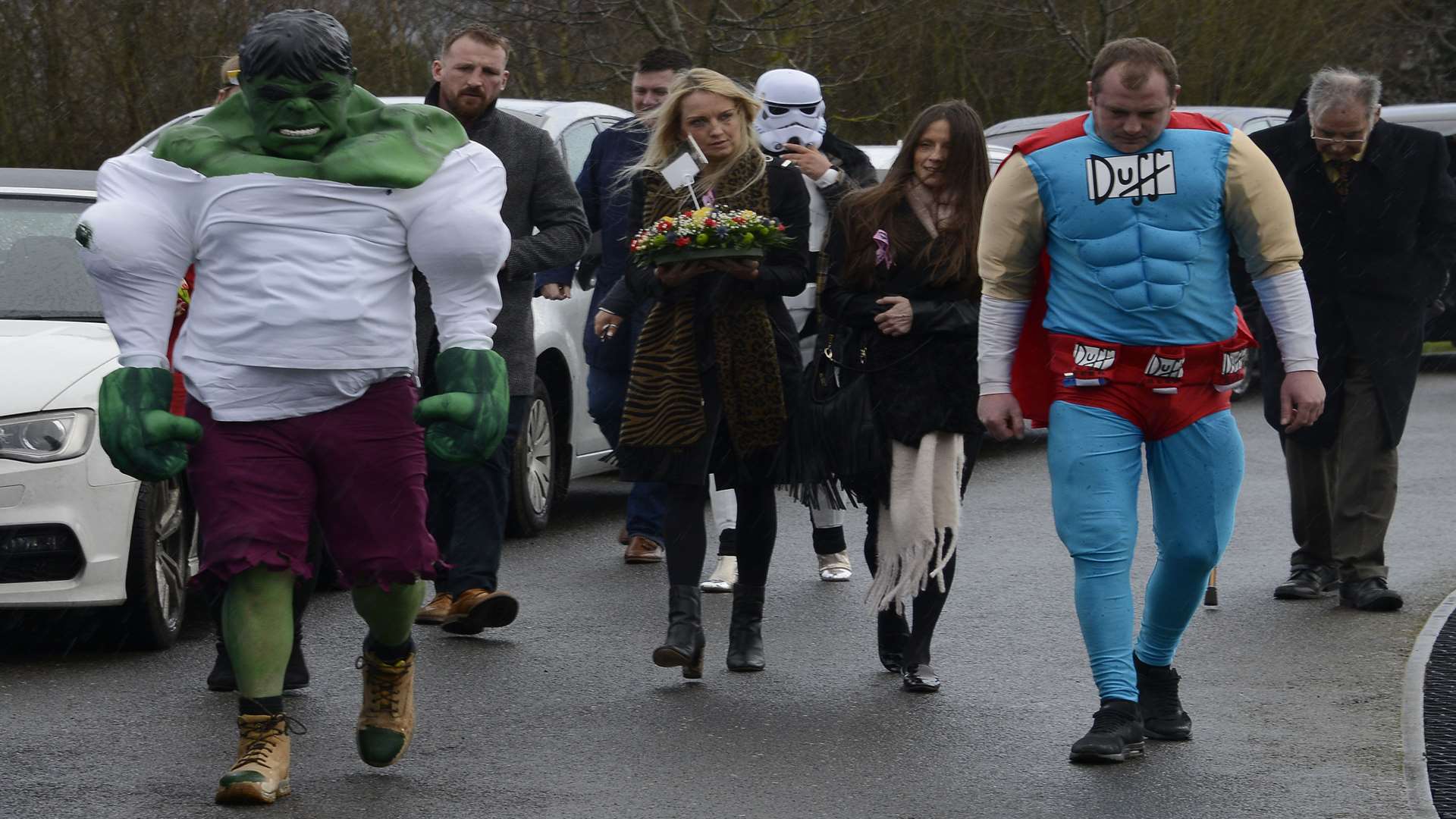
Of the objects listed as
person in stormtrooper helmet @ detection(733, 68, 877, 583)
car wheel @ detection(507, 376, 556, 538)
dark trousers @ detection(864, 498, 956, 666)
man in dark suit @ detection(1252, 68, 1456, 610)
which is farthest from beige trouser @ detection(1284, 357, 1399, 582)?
car wheel @ detection(507, 376, 556, 538)

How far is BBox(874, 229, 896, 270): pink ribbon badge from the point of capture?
6562 millimetres

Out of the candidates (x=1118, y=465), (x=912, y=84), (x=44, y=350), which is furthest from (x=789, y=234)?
(x=912, y=84)

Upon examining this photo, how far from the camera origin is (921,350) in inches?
257

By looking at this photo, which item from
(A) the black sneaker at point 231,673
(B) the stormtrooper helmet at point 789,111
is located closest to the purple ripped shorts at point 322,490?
(A) the black sneaker at point 231,673

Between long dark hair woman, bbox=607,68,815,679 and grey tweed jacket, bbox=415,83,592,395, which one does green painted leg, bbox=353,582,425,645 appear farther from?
grey tweed jacket, bbox=415,83,592,395

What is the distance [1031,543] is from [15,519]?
4609 mm

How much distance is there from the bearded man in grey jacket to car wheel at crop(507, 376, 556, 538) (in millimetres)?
1999

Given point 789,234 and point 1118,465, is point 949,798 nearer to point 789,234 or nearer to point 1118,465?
point 1118,465

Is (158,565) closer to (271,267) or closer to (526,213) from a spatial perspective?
(526,213)

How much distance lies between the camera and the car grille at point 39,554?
6562 millimetres

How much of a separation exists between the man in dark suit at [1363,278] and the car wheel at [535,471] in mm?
3218

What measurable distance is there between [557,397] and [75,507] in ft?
12.2

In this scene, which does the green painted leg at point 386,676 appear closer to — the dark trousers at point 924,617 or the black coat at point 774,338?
the black coat at point 774,338

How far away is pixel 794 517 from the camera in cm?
1045
